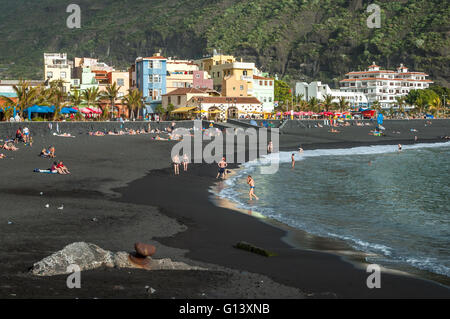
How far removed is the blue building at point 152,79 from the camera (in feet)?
293

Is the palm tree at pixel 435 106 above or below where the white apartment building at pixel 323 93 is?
below

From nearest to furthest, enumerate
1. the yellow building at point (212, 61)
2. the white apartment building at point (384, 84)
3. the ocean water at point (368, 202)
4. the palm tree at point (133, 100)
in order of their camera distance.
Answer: the ocean water at point (368, 202) → the palm tree at point (133, 100) → the yellow building at point (212, 61) → the white apartment building at point (384, 84)

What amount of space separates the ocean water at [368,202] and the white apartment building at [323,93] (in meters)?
90.8

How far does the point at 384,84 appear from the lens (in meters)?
151

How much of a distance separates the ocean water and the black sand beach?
2.02 m

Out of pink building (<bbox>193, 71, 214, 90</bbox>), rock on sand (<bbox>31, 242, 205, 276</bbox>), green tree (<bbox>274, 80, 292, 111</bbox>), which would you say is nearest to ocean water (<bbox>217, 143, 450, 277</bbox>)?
rock on sand (<bbox>31, 242, 205, 276</bbox>)

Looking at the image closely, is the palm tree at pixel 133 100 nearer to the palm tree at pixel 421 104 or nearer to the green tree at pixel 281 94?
the green tree at pixel 281 94

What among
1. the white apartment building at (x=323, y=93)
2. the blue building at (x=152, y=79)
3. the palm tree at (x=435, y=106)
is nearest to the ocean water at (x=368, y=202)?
the blue building at (x=152, y=79)

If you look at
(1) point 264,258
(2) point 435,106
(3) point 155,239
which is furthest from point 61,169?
(2) point 435,106

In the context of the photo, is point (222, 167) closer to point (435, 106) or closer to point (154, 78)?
point (154, 78)

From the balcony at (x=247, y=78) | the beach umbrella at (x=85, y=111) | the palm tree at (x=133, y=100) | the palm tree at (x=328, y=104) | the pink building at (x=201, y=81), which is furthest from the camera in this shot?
the palm tree at (x=328, y=104)

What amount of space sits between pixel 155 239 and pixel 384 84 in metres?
146

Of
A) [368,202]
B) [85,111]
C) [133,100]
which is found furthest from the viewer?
[133,100]
